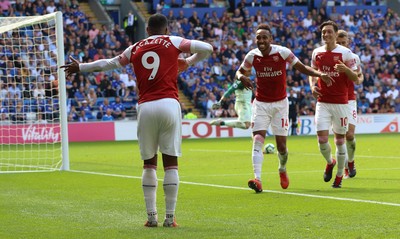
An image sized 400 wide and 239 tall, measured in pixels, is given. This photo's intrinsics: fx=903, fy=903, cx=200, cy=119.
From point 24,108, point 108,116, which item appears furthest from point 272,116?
point 108,116

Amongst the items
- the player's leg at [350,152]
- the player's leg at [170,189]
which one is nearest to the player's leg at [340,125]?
the player's leg at [350,152]

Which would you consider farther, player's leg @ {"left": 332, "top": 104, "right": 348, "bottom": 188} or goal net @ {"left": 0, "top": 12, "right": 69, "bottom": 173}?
goal net @ {"left": 0, "top": 12, "right": 69, "bottom": 173}

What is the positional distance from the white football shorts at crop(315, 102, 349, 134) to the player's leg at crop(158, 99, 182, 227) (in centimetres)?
524

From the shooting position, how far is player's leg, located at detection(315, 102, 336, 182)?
1446 centimetres

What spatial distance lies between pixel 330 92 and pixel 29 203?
5224 mm

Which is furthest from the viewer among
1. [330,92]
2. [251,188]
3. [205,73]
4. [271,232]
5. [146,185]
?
[205,73]

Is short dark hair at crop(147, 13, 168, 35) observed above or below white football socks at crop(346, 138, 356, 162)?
above

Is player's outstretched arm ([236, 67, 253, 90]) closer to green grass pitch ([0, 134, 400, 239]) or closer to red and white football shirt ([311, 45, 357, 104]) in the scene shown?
red and white football shirt ([311, 45, 357, 104])

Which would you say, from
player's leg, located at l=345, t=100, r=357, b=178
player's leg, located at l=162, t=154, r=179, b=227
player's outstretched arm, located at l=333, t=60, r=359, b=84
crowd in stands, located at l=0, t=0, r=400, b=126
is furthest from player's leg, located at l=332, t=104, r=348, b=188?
crowd in stands, located at l=0, t=0, r=400, b=126

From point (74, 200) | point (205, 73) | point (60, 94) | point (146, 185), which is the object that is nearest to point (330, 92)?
point (74, 200)

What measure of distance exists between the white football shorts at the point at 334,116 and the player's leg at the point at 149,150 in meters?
5.28

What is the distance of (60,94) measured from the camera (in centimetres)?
1975

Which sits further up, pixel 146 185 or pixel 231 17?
pixel 231 17

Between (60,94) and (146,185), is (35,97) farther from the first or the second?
(146,185)
